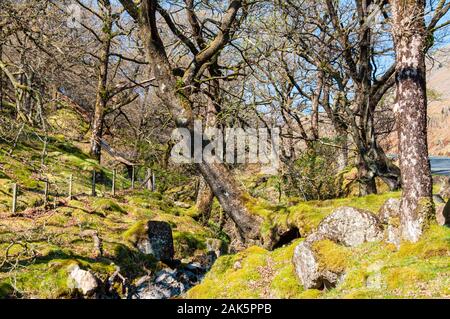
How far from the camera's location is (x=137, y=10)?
32.8 feet

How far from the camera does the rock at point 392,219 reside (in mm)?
7540

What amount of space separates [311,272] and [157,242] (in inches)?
321

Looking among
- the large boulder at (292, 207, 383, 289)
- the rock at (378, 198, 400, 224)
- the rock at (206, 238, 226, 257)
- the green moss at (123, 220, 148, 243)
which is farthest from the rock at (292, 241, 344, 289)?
→ the rock at (206, 238, 226, 257)

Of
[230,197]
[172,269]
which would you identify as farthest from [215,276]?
[172,269]

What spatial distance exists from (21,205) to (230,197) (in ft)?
29.8

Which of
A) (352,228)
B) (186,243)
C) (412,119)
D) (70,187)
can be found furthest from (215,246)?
(412,119)

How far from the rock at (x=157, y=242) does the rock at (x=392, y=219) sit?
8.46 metres

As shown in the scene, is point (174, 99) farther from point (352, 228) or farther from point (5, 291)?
point (5, 291)

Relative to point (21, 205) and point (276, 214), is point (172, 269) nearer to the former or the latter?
point (276, 214)

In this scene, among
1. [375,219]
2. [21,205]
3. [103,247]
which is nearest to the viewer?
[375,219]

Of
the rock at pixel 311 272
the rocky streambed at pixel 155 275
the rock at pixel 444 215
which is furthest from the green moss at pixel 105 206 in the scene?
the rock at pixel 444 215

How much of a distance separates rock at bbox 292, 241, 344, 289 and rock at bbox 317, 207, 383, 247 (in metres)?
0.62
